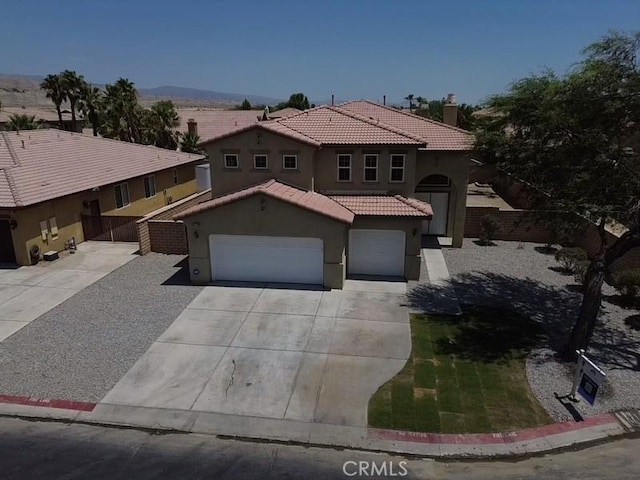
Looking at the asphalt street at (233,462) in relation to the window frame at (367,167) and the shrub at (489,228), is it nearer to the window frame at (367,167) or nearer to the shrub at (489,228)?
the window frame at (367,167)

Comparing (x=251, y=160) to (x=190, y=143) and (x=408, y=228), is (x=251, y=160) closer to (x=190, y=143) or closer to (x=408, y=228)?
(x=408, y=228)

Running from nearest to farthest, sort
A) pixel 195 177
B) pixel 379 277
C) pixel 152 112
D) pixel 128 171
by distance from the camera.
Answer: pixel 379 277 < pixel 128 171 < pixel 195 177 < pixel 152 112

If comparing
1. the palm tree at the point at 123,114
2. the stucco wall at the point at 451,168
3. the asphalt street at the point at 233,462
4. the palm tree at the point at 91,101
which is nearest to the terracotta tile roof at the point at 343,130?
the stucco wall at the point at 451,168

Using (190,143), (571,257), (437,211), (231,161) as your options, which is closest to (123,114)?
(190,143)

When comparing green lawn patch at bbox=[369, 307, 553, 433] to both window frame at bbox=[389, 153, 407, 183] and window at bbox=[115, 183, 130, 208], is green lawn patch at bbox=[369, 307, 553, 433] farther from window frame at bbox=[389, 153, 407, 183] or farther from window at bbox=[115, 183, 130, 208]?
window at bbox=[115, 183, 130, 208]

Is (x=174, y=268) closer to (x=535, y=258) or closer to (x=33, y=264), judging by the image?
(x=33, y=264)

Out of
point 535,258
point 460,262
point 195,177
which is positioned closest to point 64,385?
point 460,262
